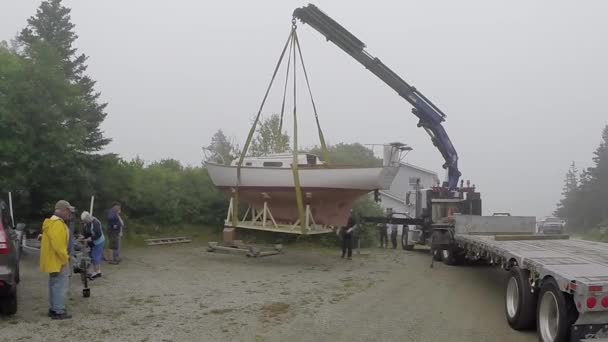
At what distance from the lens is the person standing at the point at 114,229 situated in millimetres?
12430

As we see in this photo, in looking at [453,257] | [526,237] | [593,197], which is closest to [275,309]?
[526,237]

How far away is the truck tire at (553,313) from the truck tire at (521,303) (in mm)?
177

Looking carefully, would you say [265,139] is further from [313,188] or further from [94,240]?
[94,240]

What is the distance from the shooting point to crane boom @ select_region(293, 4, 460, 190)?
14.9 m

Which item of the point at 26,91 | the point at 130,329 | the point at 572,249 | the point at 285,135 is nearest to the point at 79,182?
the point at 26,91

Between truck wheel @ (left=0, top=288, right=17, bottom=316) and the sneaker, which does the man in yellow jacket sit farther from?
truck wheel @ (left=0, top=288, right=17, bottom=316)

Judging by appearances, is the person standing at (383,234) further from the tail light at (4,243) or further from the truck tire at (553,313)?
the tail light at (4,243)

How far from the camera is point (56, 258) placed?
7.01m

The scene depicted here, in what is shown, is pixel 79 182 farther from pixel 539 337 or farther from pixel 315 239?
pixel 539 337

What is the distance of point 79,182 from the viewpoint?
45.6 ft

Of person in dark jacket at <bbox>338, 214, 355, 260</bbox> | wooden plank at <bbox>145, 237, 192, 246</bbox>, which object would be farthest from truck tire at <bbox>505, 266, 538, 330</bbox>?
wooden plank at <bbox>145, 237, 192, 246</bbox>

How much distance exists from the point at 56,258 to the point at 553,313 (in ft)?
20.2

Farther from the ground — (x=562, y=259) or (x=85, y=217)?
(x=85, y=217)

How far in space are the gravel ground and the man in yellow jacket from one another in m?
0.26
